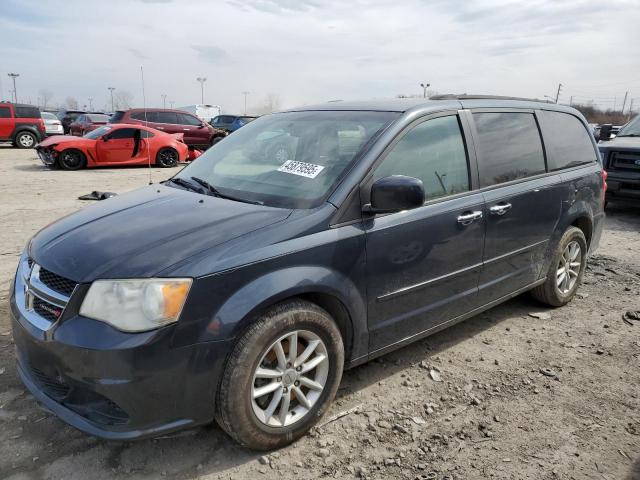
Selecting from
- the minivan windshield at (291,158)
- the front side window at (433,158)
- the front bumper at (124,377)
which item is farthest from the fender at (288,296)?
the front side window at (433,158)

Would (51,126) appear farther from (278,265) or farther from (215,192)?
(278,265)

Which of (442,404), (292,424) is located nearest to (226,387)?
(292,424)

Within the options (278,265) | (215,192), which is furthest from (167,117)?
(278,265)

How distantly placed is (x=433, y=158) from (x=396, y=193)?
0.76 m

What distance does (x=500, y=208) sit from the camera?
359 centimetres

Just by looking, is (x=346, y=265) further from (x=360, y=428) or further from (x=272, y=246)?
(x=360, y=428)

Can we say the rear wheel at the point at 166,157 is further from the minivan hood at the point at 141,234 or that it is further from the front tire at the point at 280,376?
the front tire at the point at 280,376

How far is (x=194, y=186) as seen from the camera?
3.36 meters

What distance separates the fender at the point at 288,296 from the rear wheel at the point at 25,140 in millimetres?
23179

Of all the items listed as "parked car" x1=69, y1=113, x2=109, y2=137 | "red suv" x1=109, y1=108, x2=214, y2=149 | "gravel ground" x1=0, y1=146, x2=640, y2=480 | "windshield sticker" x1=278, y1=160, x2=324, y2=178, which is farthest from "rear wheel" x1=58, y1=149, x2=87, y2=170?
"windshield sticker" x1=278, y1=160, x2=324, y2=178

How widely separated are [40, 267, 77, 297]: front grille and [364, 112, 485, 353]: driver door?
60.0 inches

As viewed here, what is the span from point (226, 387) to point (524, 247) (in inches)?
105

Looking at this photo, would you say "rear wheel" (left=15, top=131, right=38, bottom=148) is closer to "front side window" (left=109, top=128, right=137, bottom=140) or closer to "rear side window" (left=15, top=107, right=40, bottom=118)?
"rear side window" (left=15, top=107, right=40, bottom=118)

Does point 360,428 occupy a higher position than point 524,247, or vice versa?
point 524,247
